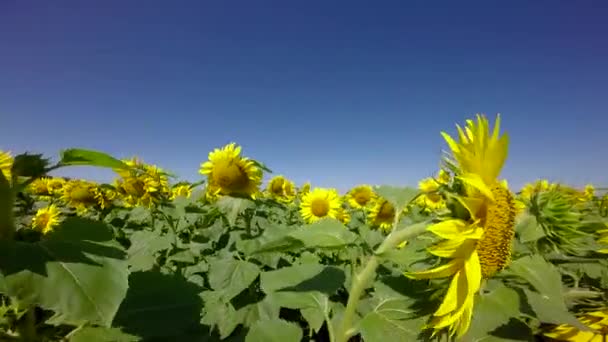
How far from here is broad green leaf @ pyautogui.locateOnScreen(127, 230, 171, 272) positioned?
289 centimetres

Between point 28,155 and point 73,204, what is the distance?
5.27 m

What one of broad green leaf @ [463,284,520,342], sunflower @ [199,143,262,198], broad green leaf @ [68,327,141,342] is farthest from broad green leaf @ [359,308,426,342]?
sunflower @ [199,143,262,198]

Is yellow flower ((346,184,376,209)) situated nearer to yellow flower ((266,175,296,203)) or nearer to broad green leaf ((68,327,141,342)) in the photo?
yellow flower ((266,175,296,203))

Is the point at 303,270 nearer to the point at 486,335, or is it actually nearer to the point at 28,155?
the point at 486,335

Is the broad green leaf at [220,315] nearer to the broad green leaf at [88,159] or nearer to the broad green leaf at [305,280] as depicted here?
the broad green leaf at [305,280]

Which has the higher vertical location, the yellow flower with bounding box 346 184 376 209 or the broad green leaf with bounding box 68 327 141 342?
the yellow flower with bounding box 346 184 376 209

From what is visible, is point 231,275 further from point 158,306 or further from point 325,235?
point 158,306

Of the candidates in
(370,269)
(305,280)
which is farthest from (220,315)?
(370,269)

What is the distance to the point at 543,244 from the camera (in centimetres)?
142

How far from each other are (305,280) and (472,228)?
2.23ft

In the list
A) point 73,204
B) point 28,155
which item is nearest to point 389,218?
point 73,204

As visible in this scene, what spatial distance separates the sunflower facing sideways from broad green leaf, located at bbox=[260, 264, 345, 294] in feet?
1.44

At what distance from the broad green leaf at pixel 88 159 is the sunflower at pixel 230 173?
3.10 meters

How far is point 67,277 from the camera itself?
2.53 ft
